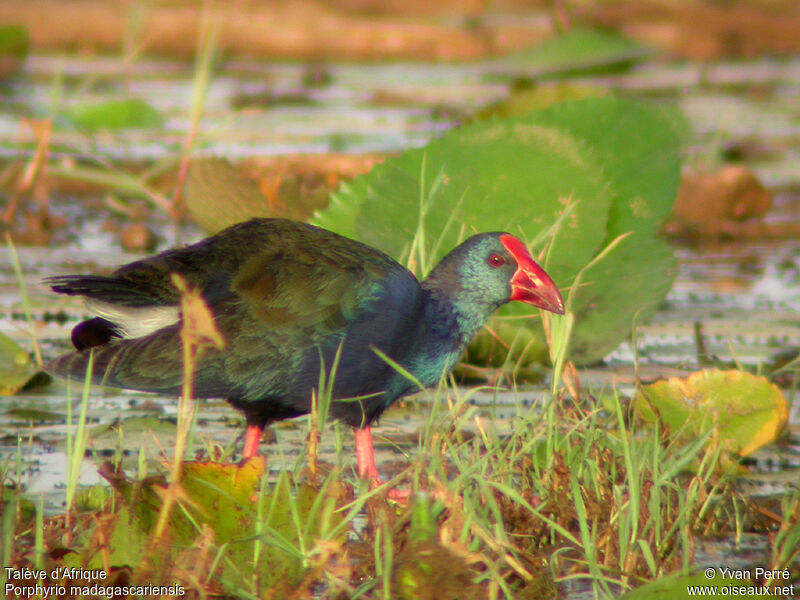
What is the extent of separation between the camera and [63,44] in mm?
12117

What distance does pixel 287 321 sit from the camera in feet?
10.2

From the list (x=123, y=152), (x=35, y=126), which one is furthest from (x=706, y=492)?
(x=123, y=152)

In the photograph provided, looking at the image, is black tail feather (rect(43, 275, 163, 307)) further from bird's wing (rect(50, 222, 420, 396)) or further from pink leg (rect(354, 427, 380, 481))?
pink leg (rect(354, 427, 380, 481))

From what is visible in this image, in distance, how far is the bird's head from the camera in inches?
131

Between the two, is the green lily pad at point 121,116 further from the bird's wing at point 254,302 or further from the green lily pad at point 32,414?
the bird's wing at point 254,302

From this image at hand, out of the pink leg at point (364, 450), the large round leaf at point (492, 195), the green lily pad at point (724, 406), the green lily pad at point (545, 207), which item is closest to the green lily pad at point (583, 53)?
the green lily pad at point (545, 207)

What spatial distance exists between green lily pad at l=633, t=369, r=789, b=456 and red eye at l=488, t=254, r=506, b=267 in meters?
0.50

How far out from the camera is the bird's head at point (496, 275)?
10.9 ft

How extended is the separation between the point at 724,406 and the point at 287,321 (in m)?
1.22

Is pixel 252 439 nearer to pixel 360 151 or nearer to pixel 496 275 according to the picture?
pixel 496 275

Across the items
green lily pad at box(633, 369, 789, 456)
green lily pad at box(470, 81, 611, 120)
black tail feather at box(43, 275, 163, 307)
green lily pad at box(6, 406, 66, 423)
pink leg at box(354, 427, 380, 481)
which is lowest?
pink leg at box(354, 427, 380, 481)

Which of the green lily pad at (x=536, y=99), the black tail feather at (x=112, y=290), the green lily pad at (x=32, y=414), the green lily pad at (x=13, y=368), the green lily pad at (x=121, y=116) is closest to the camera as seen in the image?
the black tail feather at (x=112, y=290)

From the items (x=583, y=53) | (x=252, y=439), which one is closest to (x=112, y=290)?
(x=252, y=439)

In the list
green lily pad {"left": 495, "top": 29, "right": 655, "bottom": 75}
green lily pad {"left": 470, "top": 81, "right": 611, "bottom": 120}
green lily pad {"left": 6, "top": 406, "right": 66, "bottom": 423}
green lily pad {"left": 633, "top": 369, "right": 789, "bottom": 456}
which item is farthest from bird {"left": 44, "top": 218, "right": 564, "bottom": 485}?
green lily pad {"left": 495, "top": 29, "right": 655, "bottom": 75}
